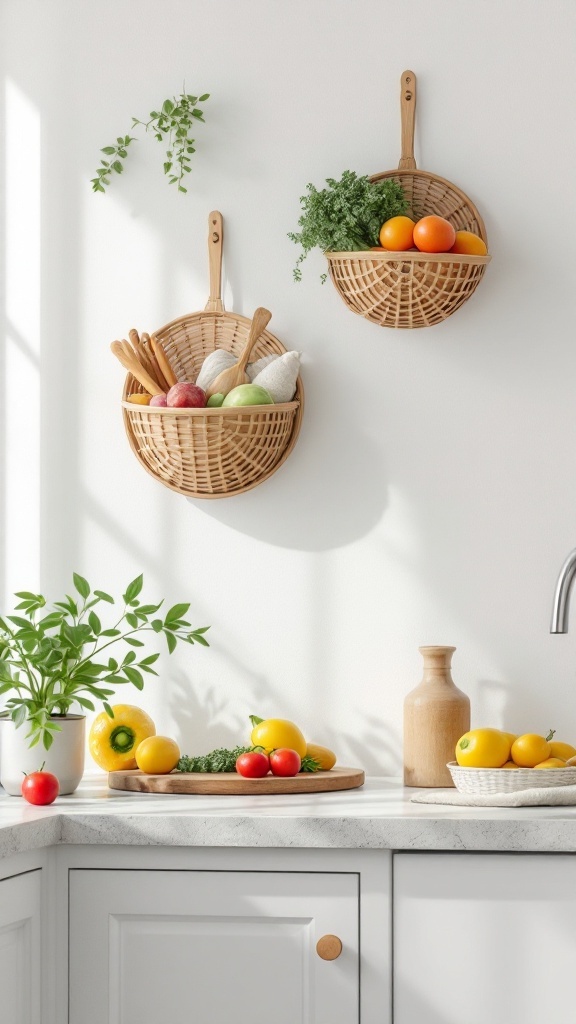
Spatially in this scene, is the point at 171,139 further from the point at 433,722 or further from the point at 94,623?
the point at 433,722

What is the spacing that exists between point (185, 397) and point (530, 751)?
0.87 meters

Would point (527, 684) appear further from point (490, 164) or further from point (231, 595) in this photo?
point (490, 164)

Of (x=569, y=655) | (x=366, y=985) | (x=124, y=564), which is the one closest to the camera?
(x=366, y=985)

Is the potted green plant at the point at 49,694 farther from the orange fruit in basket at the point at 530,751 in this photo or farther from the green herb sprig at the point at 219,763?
the orange fruit in basket at the point at 530,751

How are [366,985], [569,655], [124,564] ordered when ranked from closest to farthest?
[366,985] → [569,655] → [124,564]

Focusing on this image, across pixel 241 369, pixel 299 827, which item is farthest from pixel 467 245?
pixel 299 827

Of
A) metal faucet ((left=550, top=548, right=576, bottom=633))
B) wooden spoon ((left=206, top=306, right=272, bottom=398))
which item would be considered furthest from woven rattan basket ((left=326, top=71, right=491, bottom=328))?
metal faucet ((left=550, top=548, right=576, bottom=633))

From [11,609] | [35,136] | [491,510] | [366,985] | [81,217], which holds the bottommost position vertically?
[366,985]

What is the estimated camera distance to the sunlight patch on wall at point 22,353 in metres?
2.37

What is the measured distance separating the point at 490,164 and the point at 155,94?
0.68 metres

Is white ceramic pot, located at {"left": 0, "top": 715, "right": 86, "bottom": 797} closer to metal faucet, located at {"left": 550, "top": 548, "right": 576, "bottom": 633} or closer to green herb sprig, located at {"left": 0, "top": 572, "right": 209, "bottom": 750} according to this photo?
green herb sprig, located at {"left": 0, "top": 572, "right": 209, "bottom": 750}

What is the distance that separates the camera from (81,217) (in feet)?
7.77

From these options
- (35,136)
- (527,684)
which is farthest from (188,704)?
(35,136)

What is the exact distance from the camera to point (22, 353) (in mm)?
2381
